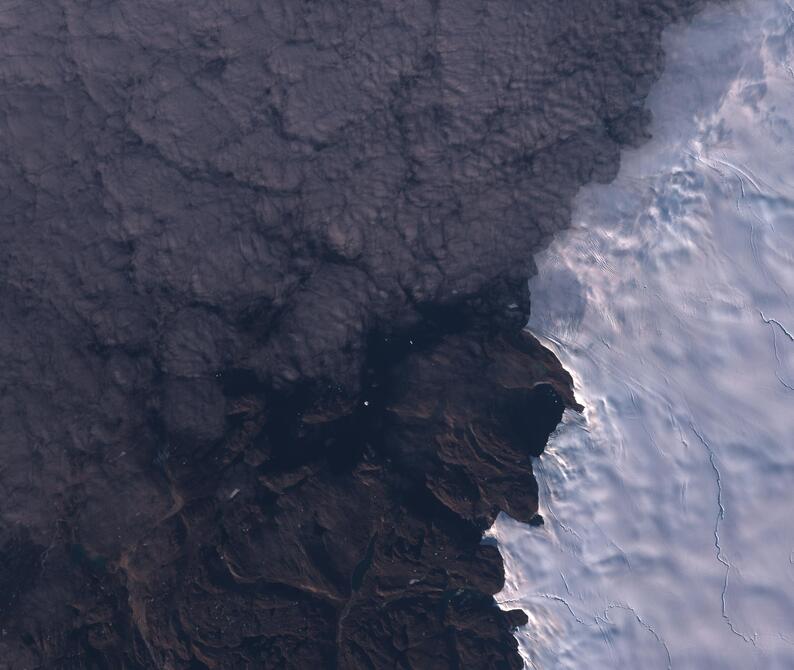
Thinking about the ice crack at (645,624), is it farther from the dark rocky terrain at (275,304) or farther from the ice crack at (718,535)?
the dark rocky terrain at (275,304)

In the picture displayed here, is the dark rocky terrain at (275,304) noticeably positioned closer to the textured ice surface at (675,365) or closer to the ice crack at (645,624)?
the textured ice surface at (675,365)

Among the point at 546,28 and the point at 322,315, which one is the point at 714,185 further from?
the point at 322,315

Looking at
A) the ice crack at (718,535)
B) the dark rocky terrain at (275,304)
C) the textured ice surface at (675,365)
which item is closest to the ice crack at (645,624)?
the textured ice surface at (675,365)

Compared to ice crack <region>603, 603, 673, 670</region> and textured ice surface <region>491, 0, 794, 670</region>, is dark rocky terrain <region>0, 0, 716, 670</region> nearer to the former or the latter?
textured ice surface <region>491, 0, 794, 670</region>

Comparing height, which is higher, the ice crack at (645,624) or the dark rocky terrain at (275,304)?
the dark rocky terrain at (275,304)

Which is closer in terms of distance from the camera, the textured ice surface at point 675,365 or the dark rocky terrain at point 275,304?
the dark rocky terrain at point 275,304

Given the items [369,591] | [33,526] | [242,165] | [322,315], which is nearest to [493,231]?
[322,315]
